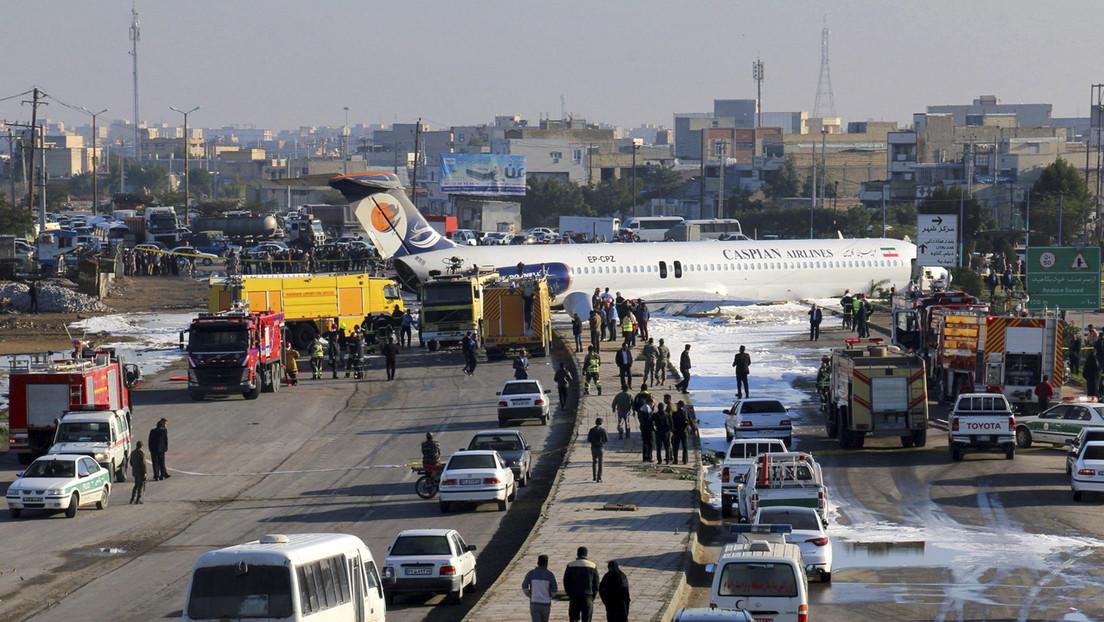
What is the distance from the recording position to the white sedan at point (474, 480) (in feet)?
92.8

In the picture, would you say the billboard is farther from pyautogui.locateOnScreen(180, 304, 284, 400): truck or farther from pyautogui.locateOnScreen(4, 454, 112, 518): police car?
pyautogui.locateOnScreen(4, 454, 112, 518): police car

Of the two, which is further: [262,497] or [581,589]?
[262,497]

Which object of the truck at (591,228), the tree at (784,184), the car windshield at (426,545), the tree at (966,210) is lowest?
the car windshield at (426,545)

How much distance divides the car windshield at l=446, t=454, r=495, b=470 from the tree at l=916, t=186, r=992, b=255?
241 feet

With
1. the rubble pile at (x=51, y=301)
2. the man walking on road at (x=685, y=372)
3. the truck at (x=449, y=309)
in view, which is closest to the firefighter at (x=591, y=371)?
the man walking on road at (x=685, y=372)

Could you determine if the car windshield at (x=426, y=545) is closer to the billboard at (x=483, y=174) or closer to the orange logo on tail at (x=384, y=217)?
the orange logo on tail at (x=384, y=217)

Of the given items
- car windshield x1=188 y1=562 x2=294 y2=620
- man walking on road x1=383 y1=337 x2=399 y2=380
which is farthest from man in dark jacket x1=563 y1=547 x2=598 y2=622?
man walking on road x1=383 y1=337 x2=399 y2=380

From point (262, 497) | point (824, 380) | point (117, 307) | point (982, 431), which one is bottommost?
point (262, 497)

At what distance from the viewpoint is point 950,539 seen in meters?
25.2

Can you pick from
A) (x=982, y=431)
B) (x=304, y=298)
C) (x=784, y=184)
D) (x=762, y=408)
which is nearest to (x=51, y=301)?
(x=304, y=298)

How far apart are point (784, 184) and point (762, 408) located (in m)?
144

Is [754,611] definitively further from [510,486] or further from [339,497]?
[339,497]

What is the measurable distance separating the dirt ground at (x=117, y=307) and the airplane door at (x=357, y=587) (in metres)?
45.5

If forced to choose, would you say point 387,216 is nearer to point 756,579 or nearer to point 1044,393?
point 1044,393
